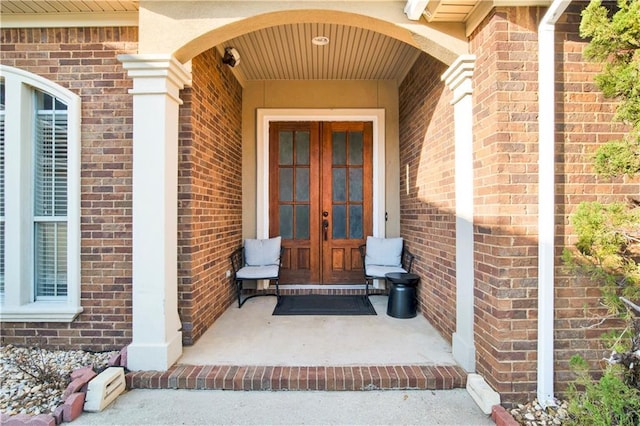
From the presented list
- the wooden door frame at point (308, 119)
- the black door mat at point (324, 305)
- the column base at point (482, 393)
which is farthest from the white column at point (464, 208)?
the wooden door frame at point (308, 119)

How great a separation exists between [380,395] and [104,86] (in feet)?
10.5

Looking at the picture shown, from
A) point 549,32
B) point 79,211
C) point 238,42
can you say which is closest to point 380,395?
point 549,32

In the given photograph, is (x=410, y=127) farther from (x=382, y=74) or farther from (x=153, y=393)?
(x=153, y=393)

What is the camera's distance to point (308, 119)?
446 cm

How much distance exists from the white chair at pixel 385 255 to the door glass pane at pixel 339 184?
717 mm

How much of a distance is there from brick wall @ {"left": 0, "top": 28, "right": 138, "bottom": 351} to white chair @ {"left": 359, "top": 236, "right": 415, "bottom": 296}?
2.65 m

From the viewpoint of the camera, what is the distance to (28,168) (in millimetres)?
2676

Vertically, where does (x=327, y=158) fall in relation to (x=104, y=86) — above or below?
below

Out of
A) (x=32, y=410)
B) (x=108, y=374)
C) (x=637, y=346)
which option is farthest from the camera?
(x=108, y=374)

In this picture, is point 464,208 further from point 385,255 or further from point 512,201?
point 385,255

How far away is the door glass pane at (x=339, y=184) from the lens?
4.50 meters

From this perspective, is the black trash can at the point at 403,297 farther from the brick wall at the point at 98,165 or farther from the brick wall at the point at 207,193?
the brick wall at the point at 98,165

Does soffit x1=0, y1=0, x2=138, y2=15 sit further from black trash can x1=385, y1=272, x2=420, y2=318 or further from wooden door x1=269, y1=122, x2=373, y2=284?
black trash can x1=385, y1=272, x2=420, y2=318

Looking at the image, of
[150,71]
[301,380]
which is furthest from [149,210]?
[301,380]
